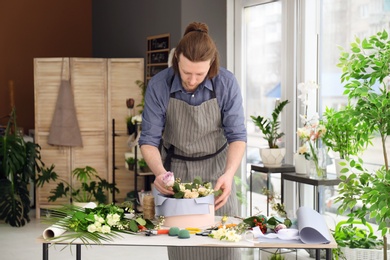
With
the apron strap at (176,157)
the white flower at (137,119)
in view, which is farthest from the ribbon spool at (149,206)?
the white flower at (137,119)

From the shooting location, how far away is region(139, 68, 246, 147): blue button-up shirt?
357cm

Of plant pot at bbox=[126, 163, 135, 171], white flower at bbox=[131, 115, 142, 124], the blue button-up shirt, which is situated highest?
the blue button-up shirt

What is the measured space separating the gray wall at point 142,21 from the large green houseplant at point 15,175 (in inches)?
64.9

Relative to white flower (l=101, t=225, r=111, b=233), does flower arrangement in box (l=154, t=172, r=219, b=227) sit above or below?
above

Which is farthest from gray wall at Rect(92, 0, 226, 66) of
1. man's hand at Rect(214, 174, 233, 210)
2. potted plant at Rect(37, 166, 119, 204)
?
man's hand at Rect(214, 174, 233, 210)

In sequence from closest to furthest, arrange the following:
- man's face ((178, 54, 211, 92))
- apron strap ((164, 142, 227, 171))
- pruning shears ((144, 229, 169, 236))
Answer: pruning shears ((144, 229, 169, 236)), man's face ((178, 54, 211, 92)), apron strap ((164, 142, 227, 171))

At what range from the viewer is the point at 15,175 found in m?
7.45

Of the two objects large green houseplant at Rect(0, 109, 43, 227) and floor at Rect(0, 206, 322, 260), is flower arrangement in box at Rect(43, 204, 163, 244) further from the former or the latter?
large green houseplant at Rect(0, 109, 43, 227)

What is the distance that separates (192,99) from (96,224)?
870mm

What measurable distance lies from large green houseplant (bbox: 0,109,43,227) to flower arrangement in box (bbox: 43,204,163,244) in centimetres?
420

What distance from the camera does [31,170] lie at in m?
7.54

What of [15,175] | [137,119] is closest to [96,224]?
[137,119]

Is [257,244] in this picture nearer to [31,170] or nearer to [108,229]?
[108,229]

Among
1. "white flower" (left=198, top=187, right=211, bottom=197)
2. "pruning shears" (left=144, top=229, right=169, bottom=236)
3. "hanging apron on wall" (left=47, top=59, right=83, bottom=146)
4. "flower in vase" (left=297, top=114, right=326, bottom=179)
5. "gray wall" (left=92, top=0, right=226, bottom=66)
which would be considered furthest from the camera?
"hanging apron on wall" (left=47, top=59, right=83, bottom=146)
